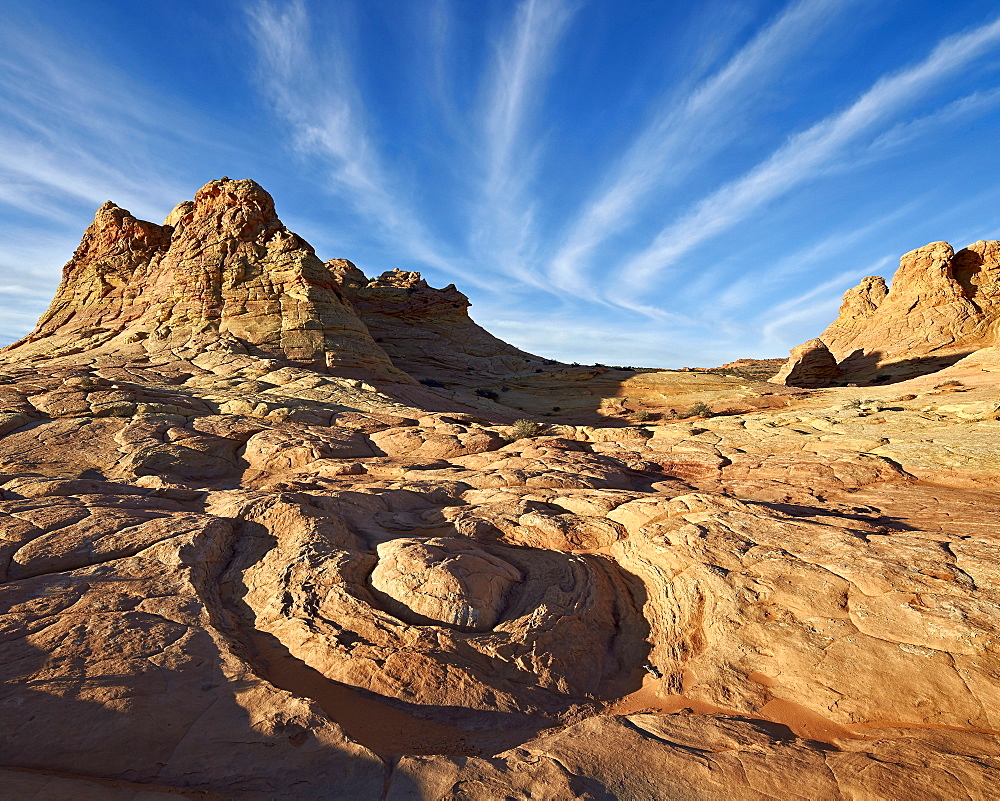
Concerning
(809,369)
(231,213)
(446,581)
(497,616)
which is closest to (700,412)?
(809,369)

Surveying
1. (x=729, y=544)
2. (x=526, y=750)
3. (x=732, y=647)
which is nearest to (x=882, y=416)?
(x=729, y=544)

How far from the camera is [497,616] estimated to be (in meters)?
7.23

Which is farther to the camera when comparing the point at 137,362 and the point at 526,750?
the point at 137,362

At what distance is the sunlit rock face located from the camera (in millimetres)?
6992

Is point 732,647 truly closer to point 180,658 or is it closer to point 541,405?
point 180,658

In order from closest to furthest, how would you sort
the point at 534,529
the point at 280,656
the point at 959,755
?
the point at 959,755 → the point at 280,656 → the point at 534,529

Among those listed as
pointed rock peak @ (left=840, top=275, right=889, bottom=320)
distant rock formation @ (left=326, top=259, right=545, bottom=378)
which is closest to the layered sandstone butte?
pointed rock peak @ (left=840, top=275, right=889, bottom=320)

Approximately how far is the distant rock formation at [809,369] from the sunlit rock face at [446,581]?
148 feet

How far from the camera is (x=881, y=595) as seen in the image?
21.5 ft

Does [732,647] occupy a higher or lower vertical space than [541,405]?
lower

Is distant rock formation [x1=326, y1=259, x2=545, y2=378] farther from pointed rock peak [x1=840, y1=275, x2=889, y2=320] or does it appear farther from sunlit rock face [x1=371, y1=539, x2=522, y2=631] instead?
pointed rock peak [x1=840, y1=275, x2=889, y2=320]

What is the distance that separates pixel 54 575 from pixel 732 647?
10.3m

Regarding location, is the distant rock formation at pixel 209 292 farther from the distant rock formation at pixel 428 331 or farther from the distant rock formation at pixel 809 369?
the distant rock formation at pixel 809 369

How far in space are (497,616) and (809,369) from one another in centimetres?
4863
